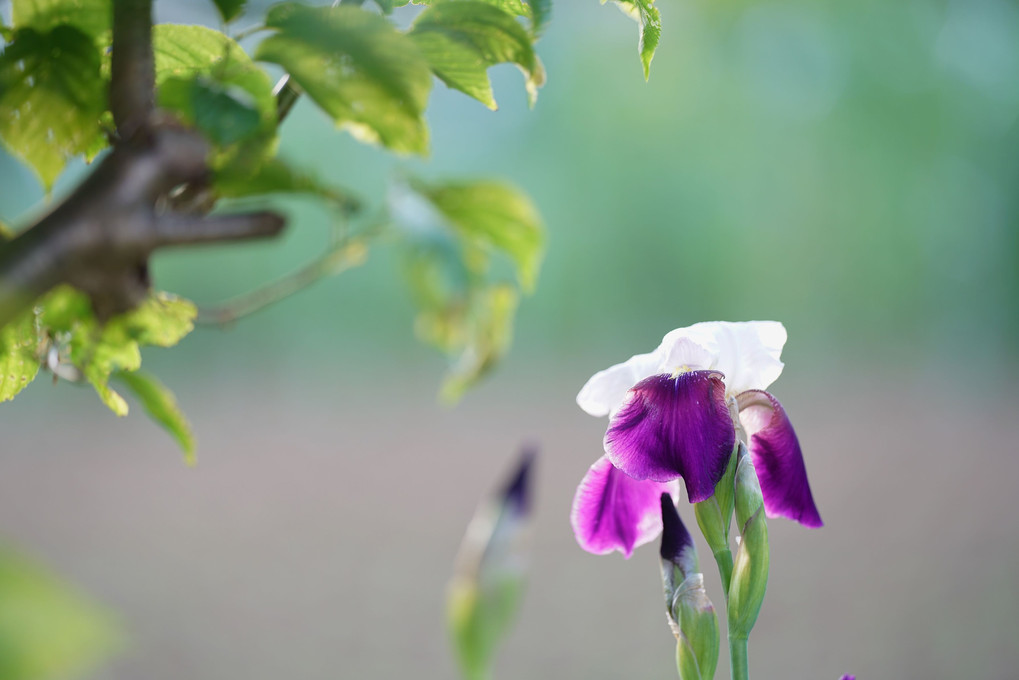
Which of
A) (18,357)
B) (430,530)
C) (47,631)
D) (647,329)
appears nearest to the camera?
(47,631)

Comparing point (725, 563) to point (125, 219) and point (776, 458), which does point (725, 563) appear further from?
point (125, 219)

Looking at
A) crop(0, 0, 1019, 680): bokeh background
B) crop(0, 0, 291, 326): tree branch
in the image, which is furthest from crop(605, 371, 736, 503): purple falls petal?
crop(0, 0, 1019, 680): bokeh background

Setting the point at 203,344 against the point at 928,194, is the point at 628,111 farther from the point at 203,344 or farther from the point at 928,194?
the point at 203,344

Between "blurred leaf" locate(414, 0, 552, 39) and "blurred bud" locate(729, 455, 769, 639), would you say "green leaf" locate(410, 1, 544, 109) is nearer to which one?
"blurred leaf" locate(414, 0, 552, 39)

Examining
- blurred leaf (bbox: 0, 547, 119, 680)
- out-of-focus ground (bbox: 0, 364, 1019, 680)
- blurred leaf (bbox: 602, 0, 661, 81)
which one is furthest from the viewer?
out-of-focus ground (bbox: 0, 364, 1019, 680)

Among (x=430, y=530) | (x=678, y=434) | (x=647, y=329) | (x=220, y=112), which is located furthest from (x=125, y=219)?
(x=647, y=329)

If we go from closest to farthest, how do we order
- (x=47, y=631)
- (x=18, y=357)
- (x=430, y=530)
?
(x=47, y=631) → (x=18, y=357) → (x=430, y=530)

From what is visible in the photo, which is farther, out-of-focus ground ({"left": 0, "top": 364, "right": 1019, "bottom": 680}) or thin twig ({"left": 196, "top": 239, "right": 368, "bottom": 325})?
out-of-focus ground ({"left": 0, "top": 364, "right": 1019, "bottom": 680})
